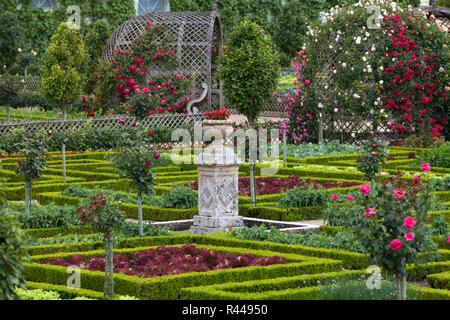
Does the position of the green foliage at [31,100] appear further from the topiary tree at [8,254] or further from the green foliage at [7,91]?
the topiary tree at [8,254]

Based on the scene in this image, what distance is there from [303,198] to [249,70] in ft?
23.9

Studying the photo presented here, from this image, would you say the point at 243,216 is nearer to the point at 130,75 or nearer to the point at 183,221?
the point at 183,221

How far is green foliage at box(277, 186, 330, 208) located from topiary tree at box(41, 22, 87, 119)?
34.4 ft

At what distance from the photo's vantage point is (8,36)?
2723cm

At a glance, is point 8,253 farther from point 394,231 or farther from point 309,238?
point 309,238

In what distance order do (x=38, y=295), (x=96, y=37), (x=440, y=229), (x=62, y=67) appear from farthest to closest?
(x=96, y=37) → (x=62, y=67) → (x=440, y=229) → (x=38, y=295)

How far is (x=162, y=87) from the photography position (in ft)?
69.8

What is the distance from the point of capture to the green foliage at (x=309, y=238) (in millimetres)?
9148

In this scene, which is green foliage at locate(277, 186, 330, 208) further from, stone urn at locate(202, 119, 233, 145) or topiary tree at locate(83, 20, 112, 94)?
topiary tree at locate(83, 20, 112, 94)

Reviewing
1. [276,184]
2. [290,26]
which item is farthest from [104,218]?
[290,26]

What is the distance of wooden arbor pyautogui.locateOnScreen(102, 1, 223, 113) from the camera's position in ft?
71.6

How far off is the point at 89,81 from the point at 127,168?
14398 millimetres

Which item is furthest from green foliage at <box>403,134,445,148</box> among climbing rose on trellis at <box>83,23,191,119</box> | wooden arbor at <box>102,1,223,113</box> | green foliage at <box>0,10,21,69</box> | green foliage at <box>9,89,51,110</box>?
green foliage at <box>0,10,21,69</box>
